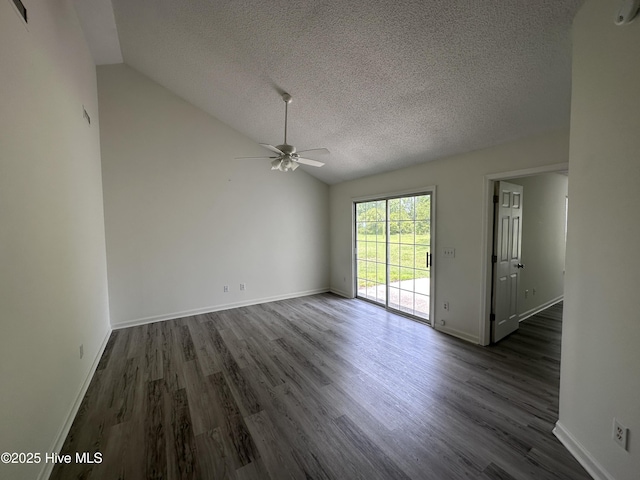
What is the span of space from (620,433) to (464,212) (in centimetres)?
248

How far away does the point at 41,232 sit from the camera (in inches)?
65.1

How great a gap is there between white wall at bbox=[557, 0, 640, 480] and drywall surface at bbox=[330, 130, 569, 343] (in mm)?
1185

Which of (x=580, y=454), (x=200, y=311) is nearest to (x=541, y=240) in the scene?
(x=580, y=454)

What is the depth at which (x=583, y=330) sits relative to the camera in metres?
1.66

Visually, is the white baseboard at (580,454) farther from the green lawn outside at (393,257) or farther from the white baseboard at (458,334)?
the green lawn outside at (393,257)

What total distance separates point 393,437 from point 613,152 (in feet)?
7.48

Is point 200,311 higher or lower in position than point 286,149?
lower

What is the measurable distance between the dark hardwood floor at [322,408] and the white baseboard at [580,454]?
0.15 ft

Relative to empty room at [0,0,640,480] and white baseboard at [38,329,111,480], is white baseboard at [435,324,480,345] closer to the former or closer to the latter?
empty room at [0,0,640,480]

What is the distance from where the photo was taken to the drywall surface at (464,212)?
2.84m

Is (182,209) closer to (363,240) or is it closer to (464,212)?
(363,240)

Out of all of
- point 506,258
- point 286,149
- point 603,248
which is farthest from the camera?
point 506,258

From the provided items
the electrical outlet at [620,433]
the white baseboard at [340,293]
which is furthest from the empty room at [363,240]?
the white baseboard at [340,293]

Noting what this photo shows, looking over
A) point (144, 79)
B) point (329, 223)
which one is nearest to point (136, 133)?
point (144, 79)
